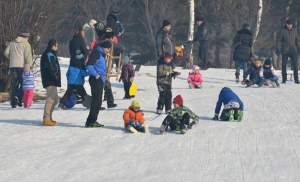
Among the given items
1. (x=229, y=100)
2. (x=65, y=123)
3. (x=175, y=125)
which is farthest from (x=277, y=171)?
(x=65, y=123)

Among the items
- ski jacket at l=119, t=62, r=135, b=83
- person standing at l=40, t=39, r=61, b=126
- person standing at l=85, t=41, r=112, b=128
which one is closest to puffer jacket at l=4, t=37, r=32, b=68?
ski jacket at l=119, t=62, r=135, b=83

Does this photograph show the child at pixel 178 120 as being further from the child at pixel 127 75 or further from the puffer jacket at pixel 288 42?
the puffer jacket at pixel 288 42

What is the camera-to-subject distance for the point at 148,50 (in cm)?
4019

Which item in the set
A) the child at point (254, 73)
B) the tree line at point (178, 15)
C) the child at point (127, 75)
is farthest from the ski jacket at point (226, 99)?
the tree line at point (178, 15)

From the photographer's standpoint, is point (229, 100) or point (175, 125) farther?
point (229, 100)

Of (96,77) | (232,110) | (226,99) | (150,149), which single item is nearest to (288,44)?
(226,99)

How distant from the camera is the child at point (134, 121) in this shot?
10.8 metres

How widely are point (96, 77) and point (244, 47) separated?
31.5ft

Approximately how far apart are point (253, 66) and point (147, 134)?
8.42 meters

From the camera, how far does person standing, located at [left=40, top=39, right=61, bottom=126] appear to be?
37.1 ft

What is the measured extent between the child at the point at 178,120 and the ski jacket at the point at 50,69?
2.07 m

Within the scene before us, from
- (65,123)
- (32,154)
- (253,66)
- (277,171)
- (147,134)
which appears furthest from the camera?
(253,66)

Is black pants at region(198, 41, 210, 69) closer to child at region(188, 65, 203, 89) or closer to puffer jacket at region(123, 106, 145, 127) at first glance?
child at region(188, 65, 203, 89)

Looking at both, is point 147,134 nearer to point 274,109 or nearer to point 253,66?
point 274,109
